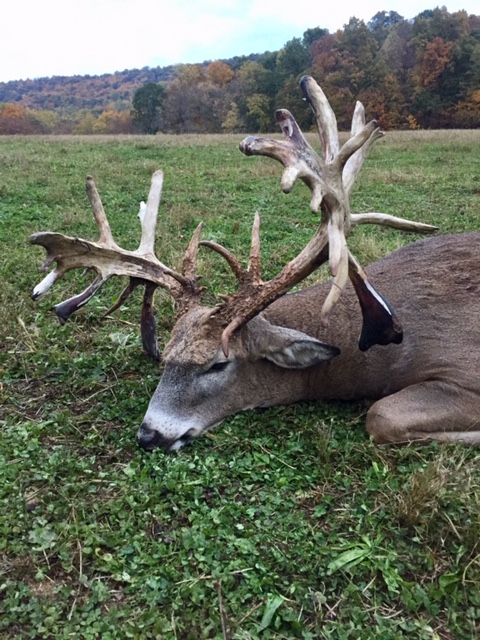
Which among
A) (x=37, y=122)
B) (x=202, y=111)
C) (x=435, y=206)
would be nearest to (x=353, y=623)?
(x=435, y=206)

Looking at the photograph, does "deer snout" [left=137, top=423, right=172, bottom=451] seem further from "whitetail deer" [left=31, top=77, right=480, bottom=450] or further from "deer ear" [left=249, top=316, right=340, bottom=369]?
"deer ear" [left=249, top=316, right=340, bottom=369]

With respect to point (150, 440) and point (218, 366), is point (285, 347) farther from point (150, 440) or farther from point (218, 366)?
point (150, 440)

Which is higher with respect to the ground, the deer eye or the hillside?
the hillside

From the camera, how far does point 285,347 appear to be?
376 centimetres

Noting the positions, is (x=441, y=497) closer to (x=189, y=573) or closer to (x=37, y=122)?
(x=189, y=573)

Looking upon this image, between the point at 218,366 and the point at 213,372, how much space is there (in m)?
0.05

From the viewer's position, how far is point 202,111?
173 ft

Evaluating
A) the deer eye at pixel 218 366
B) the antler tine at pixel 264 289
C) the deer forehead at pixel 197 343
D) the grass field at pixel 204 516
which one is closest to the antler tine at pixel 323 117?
the antler tine at pixel 264 289

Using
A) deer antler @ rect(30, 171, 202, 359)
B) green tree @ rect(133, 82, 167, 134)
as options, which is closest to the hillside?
green tree @ rect(133, 82, 167, 134)

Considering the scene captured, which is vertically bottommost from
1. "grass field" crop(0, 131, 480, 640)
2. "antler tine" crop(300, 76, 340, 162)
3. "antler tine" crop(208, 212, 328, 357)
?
"grass field" crop(0, 131, 480, 640)

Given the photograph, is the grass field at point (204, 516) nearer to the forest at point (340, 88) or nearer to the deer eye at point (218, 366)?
the deer eye at point (218, 366)

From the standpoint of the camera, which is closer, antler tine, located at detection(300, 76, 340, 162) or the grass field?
the grass field

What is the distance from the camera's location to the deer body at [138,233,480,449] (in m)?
3.50

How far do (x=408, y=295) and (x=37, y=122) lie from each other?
201 ft
